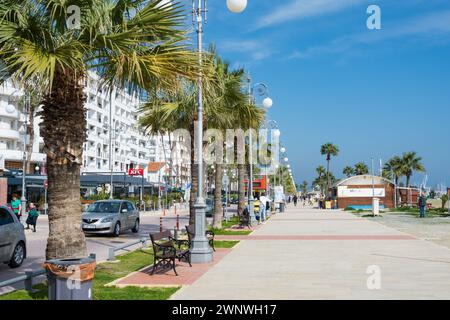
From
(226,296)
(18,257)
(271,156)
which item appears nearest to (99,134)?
(271,156)

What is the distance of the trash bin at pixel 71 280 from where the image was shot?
23.0 ft

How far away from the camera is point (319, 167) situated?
6211 inches

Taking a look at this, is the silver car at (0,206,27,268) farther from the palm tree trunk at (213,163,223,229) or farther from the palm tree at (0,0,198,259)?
the palm tree trunk at (213,163,223,229)

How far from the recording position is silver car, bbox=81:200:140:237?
21.2 m

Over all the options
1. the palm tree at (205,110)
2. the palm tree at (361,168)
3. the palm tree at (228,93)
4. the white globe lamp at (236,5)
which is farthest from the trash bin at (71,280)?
the palm tree at (361,168)

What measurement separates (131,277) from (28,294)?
230 centimetres

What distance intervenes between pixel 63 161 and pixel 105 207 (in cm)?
1502

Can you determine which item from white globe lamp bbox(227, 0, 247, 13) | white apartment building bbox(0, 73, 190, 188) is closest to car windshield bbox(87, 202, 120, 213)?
white apartment building bbox(0, 73, 190, 188)

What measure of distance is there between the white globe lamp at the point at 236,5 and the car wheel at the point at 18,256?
7.61 m

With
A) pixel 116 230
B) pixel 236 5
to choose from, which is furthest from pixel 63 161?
pixel 116 230

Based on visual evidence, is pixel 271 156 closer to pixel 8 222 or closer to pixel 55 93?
pixel 8 222

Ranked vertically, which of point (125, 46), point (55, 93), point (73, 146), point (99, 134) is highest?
point (99, 134)

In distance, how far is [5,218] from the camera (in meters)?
12.6

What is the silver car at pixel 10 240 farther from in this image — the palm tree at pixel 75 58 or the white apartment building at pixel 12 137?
the white apartment building at pixel 12 137
